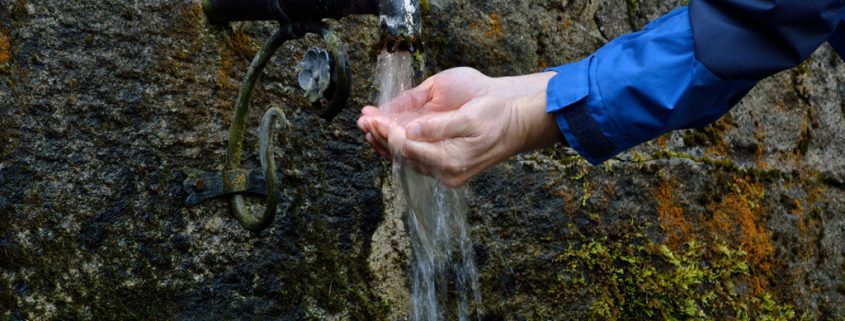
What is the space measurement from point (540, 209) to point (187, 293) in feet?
2.32

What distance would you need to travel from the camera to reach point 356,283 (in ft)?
5.40

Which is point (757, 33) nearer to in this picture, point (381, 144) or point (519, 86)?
point (519, 86)

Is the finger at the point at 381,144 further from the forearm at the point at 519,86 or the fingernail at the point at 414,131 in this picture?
the forearm at the point at 519,86

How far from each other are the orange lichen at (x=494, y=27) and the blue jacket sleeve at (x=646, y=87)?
44cm

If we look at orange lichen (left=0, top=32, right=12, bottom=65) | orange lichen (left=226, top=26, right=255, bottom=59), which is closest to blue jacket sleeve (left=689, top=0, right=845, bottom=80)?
orange lichen (left=226, top=26, right=255, bottom=59)

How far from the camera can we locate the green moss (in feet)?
5.92

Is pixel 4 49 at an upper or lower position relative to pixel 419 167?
upper

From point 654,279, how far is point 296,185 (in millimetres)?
785

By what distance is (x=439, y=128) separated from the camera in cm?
125

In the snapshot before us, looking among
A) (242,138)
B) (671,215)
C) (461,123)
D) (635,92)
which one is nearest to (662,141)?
(671,215)

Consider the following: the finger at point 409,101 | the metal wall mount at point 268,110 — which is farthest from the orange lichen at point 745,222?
the metal wall mount at point 268,110

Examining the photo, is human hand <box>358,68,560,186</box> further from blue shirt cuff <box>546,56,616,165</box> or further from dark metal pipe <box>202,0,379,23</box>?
dark metal pipe <box>202,0,379,23</box>

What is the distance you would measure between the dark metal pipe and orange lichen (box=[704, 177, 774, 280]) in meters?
1.08

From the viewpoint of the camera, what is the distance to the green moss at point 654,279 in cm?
181
